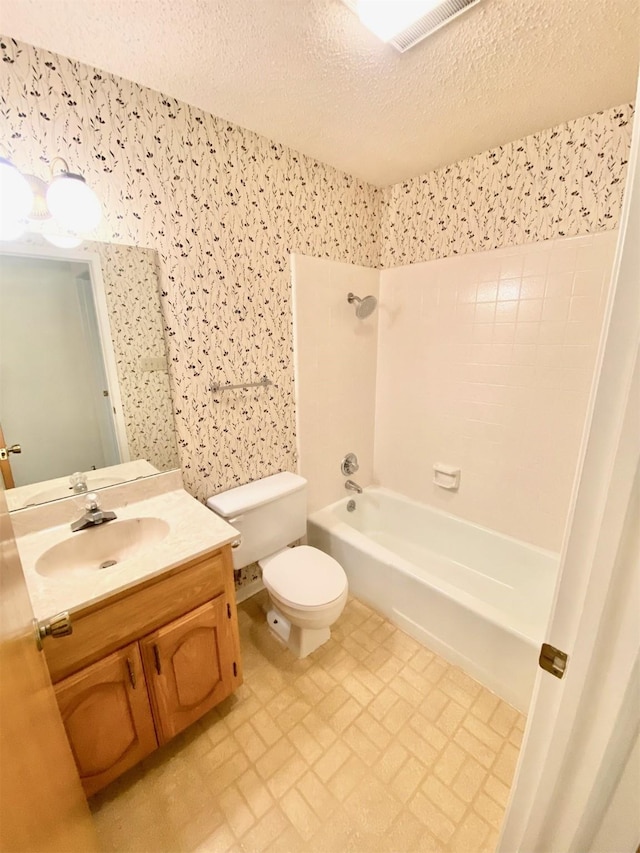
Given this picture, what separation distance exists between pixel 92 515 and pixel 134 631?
0.46 metres

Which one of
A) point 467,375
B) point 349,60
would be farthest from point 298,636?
point 349,60

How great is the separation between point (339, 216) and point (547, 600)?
2407mm

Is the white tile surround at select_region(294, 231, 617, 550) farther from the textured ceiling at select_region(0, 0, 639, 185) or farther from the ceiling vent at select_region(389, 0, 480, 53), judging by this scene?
the ceiling vent at select_region(389, 0, 480, 53)

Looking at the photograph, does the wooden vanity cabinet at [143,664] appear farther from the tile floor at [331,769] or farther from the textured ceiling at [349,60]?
the textured ceiling at [349,60]

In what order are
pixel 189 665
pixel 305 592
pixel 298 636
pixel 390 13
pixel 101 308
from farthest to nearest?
pixel 298 636 → pixel 305 592 → pixel 101 308 → pixel 189 665 → pixel 390 13

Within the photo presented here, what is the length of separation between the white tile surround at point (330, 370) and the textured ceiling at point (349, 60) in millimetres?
669

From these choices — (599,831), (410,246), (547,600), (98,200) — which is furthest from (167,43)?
(547,600)

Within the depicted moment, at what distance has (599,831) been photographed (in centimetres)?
64

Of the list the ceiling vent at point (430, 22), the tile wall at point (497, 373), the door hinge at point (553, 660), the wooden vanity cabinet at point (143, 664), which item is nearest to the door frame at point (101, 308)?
the wooden vanity cabinet at point (143, 664)

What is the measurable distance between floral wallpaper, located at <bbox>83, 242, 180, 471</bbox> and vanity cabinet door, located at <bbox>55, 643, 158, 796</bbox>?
77 centimetres

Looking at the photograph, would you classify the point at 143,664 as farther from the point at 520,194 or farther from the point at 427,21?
the point at 520,194

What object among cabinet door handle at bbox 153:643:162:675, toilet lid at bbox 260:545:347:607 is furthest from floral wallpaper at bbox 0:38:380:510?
cabinet door handle at bbox 153:643:162:675

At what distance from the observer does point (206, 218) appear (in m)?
1.55

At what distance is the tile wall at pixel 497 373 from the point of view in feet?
5.49
